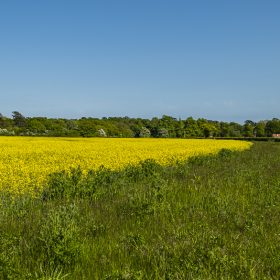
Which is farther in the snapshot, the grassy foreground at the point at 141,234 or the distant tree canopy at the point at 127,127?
the distant tree canopy at the point at 127,127

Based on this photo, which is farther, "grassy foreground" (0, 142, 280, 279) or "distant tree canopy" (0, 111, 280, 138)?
"distant tree canopy" (0, 111, 280, 138)

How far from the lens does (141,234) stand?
657 centimetres

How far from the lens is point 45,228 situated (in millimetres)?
5742

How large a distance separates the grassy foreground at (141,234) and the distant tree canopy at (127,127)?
62.5 m

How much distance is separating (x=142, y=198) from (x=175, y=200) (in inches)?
40.2

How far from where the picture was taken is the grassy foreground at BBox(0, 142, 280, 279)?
15.7ft

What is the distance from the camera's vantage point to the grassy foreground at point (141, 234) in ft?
15.7

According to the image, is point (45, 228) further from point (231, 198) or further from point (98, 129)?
point (98, 129)

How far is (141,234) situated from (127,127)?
117 metres

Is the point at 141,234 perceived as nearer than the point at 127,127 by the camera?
Yes

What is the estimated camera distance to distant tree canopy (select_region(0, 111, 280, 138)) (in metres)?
86.1

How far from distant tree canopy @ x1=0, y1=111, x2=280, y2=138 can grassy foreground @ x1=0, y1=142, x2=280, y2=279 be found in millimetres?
62525

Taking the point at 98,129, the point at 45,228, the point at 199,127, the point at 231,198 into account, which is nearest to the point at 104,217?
the point at 45,228

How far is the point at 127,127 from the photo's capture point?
124 meters
